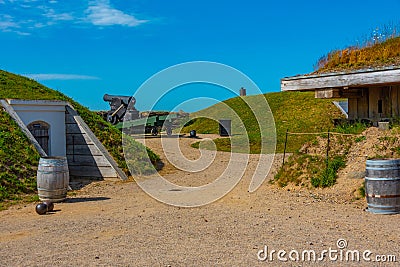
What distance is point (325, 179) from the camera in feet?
37.4

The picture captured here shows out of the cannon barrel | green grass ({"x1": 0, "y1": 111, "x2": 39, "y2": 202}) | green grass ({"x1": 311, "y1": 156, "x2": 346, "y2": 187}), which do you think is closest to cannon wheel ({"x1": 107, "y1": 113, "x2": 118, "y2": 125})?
the cannon barrel

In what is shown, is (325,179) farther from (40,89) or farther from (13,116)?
(40,89)

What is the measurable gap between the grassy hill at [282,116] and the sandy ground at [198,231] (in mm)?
12164

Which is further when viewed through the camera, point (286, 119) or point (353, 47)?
point (286, 119)

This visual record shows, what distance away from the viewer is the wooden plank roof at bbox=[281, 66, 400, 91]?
11223mm

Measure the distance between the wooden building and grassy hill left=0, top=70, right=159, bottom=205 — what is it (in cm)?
637

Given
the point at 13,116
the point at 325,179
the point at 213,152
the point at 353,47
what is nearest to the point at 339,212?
the point at 325,179

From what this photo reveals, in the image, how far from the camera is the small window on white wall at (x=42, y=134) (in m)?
15.5

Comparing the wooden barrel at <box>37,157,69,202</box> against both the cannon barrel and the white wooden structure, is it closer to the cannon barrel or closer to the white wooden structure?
the white wooden structure

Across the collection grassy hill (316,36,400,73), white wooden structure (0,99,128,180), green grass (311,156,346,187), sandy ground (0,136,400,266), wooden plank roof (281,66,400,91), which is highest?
grassy hill (316,36,400,73)

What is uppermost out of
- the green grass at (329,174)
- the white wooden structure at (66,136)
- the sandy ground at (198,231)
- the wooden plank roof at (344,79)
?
the wooden plank roof at (344,79)

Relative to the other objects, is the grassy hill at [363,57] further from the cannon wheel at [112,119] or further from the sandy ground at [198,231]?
the cannon wheel at [112,119]

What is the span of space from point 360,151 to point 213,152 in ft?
36.9

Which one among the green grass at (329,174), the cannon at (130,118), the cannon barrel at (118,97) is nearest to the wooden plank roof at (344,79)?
the green grass at (329,174)
